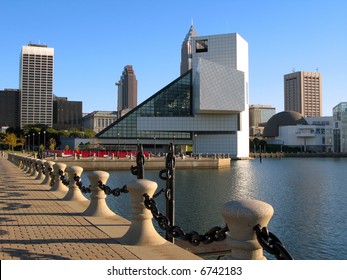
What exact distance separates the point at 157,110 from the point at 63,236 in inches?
3970

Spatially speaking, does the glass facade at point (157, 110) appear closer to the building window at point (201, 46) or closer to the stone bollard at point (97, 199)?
the building window at point (201, 46)

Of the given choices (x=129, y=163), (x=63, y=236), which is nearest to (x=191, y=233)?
(x=63, y=236)

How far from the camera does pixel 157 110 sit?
108m

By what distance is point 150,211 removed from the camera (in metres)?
7.79

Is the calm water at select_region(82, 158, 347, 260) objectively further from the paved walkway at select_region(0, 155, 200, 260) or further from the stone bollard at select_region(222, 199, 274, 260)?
the stone bollard at select_region(222, 199, 274, 260)

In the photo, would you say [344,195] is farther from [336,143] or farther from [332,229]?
[336,143]

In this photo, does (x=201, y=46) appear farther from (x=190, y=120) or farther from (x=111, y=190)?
(x=111, y=190)

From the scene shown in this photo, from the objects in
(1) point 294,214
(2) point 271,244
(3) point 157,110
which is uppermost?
(3) point 157,110

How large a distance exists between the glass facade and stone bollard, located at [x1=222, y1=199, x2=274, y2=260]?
10299cm

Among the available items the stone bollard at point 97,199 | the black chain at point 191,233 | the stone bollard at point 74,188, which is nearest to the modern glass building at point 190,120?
the stone bollard at point 74,188

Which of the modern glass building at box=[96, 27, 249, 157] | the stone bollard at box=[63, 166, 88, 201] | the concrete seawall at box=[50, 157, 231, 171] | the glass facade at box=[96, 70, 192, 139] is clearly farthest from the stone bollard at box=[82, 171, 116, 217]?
the glass facade at box=[96, 70, 192, 139]

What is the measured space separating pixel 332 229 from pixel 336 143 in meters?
148

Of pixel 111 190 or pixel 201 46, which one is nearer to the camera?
pixel 111 190

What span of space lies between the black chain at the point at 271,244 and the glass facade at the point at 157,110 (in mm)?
103214
